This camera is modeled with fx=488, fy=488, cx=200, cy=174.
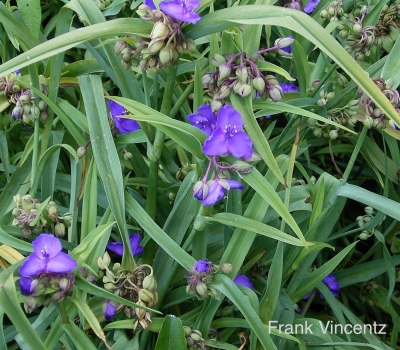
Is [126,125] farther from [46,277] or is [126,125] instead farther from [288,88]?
[288,88]

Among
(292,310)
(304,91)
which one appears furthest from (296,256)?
(304,91)

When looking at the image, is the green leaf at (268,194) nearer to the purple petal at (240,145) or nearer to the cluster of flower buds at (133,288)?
the purple petal at (240,145)

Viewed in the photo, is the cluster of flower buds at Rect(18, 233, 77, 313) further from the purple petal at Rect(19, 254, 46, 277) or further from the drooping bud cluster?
the drooping bud cluster

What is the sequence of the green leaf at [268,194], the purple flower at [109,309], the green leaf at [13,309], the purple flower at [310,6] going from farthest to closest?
the purple flower at [310,6], the purple flower at [109,309], the green leaf at [268,194], the green leaf at [13,309]

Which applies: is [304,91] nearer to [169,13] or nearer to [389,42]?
[389,42]

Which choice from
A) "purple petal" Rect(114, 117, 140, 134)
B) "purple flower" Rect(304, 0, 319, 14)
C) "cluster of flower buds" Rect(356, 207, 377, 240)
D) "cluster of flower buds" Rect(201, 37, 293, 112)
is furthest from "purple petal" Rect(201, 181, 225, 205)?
"purple flower" Rect(304, 0, 319, 14)

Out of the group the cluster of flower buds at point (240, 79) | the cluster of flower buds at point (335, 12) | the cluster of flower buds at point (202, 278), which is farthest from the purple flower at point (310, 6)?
the cluster of flower buds at point (202, 278)

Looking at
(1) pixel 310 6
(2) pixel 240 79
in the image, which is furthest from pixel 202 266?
(1) pixel 310 6

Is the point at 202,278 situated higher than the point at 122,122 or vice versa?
the point at 122,122
